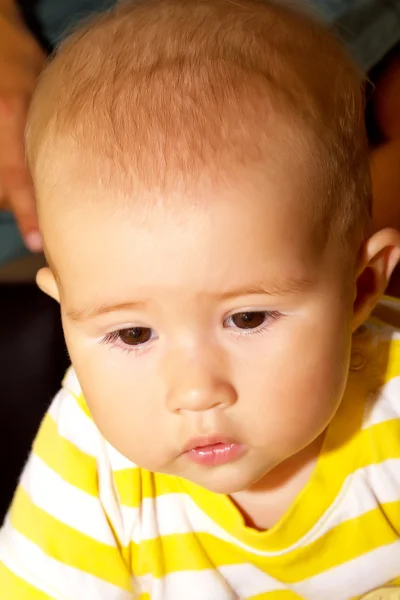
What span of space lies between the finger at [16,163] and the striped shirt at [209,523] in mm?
236

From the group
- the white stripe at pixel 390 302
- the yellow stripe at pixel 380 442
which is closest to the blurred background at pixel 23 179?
the white stripe at pixel 390 302

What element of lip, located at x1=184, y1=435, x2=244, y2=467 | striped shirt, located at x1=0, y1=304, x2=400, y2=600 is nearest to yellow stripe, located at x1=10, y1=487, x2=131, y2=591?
striped shirt, located at x1=0, y1=304, x2=400, y2=600

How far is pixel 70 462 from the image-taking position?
839 mm

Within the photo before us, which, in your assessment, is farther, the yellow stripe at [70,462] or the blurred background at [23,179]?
the blurred background at [23,179]

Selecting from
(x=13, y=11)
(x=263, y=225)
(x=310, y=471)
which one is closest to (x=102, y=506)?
(x=310, y=471)

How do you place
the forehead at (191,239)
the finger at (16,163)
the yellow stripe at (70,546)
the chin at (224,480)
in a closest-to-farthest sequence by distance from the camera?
1. the forehead at (191,239)
2. the chin at (224,480)
3. the yellow stripe at (70,546)
4. the finger at (16,163)

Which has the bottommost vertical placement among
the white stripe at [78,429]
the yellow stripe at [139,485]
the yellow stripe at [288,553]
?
the yellow stripe at [288,553]

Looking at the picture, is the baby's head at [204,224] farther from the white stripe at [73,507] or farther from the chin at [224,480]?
the white stripe at [73,507]

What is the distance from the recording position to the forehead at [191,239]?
0.59m

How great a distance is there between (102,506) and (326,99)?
1.58ft

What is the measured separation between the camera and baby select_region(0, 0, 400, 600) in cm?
60

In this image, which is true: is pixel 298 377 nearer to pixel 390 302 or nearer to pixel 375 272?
pixel 375 272

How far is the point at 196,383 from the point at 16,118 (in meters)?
0.49

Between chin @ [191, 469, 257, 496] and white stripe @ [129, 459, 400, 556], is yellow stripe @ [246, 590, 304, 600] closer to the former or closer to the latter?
white stripe @ [129, 459, 400, 556]
